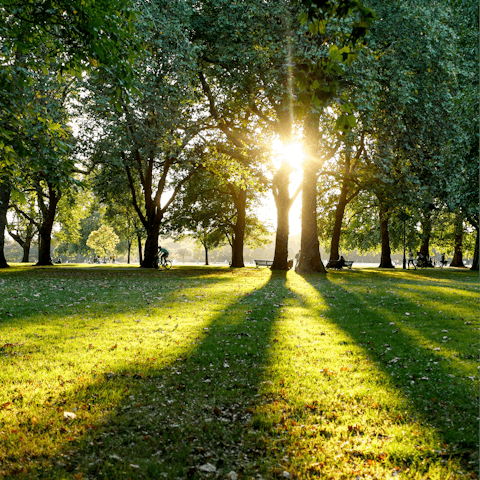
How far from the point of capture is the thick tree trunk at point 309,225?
988 inches

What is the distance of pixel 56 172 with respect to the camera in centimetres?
699

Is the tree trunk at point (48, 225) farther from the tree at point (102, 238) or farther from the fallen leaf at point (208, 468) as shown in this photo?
the fallen leaf at point (208, 468)

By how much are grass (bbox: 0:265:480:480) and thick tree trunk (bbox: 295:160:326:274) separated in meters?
14.8

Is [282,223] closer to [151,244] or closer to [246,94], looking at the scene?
[246,94]

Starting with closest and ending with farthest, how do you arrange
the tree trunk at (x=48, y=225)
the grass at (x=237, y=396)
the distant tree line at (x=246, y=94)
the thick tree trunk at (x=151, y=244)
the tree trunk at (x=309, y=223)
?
1. the grass at (x=237, y=396)
2. the distant tree line at (x=246, y=94)
3. the tree trunk at (x=309, y=223)
4. the thick tree trunk at (x=151, y=244)
5. the tree trunk at (x=48, y=225)

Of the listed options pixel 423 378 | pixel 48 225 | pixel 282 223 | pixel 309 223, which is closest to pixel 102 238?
pixel 48 225

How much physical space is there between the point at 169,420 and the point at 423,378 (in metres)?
4.05

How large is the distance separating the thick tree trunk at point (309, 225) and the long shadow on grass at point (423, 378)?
14.6m

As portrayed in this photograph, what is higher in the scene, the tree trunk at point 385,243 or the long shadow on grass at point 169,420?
the tree trunk at point 385,243

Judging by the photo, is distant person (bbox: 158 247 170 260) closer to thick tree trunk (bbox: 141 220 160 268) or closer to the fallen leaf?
thick tree trunk (bbox: 141 220 160 268)

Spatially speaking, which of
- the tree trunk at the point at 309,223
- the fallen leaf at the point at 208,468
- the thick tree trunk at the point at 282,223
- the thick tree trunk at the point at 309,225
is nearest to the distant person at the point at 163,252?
the thick tree trunk at the point at 282,223

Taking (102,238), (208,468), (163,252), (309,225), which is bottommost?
(208,468)

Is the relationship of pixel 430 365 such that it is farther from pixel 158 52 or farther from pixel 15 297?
pixel 158 52

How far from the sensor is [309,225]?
25.2 meters
